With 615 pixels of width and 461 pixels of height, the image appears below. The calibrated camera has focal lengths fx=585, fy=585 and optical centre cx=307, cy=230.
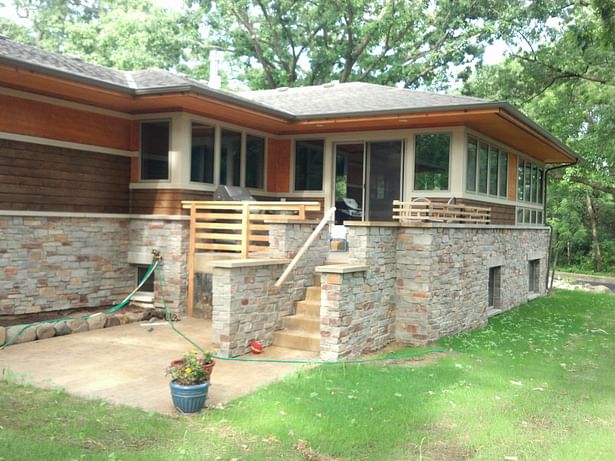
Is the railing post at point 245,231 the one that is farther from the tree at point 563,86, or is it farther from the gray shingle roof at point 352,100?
the tree at point 563,86

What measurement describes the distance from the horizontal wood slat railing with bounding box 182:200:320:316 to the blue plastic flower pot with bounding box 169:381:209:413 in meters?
3.41

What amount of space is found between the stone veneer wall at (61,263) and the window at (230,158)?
75.7 inches

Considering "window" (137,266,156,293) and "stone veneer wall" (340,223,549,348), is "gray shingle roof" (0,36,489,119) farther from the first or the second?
"window" (137,266,156,293)

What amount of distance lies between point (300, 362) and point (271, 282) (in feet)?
4.10

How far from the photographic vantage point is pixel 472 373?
6.64m

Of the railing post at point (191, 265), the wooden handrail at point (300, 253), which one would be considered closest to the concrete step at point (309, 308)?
the wooden handrail at point (300, 253)

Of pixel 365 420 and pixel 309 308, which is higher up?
pixel 309 308

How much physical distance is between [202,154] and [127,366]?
4.42 metres

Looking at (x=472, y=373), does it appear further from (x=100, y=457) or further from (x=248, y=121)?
(x=248, y=121)

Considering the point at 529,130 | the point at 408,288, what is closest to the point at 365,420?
the point at 408,288

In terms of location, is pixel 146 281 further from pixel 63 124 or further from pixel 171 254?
pixel 63 124

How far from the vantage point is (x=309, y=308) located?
800 cm

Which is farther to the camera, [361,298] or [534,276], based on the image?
[534,276]

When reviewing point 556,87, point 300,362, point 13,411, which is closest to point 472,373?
point 300,362
